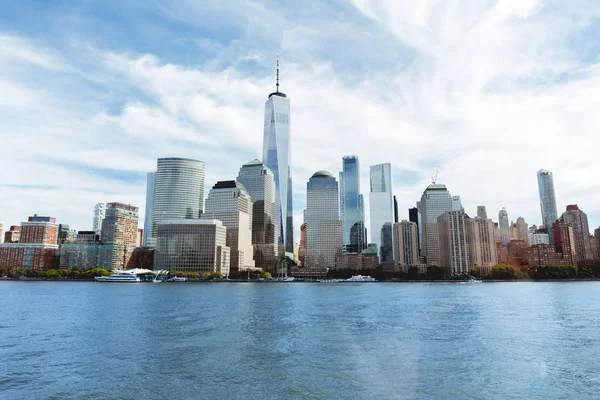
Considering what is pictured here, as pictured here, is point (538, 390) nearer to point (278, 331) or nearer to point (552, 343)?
point (552, 343)

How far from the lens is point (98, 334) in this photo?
52688 mm

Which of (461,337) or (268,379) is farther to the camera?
(461,337)

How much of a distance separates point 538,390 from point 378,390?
38.8 ft

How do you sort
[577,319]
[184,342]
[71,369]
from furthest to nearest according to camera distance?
[577,319] < [184,342] < [71,369]

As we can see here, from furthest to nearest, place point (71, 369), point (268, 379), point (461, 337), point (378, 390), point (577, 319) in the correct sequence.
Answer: point (577, 319) → point (461, 337) → point (71, 369) → point (268, 379) → point (378, 390)

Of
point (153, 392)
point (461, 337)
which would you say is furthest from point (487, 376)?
point (153, 392)

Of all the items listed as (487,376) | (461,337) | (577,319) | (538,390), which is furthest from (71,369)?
(577,319)

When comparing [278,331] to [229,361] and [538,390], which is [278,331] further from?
[538,390]

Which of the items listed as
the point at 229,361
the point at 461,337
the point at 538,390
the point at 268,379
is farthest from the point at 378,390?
the point at 461,337

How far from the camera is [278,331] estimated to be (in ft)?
182

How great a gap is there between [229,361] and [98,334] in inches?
911

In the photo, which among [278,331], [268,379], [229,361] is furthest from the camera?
[278,331]

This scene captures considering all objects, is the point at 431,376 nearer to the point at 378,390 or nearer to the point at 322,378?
the point at 378,390

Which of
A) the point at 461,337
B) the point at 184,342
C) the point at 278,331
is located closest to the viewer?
the point at 184,342
